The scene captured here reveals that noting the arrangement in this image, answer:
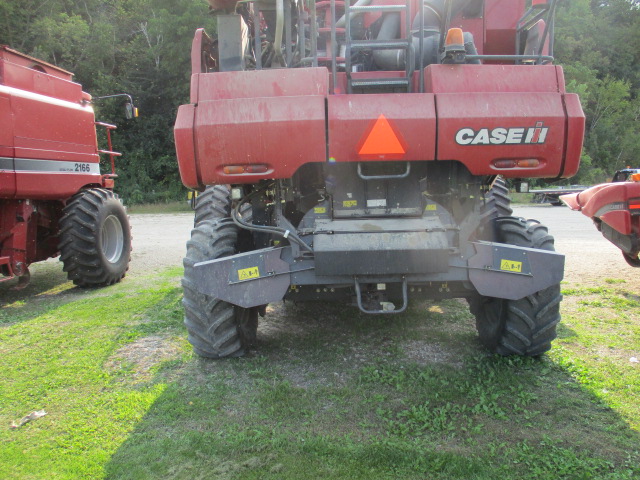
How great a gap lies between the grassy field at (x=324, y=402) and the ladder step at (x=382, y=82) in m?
2.03

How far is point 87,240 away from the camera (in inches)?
256

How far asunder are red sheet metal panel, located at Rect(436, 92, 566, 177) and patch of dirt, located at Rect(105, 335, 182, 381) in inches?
104

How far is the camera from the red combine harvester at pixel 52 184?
19.0 ft

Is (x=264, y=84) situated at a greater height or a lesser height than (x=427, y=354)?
greater

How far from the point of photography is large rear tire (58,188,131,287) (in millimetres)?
6508

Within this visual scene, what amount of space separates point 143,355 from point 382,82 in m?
2.82

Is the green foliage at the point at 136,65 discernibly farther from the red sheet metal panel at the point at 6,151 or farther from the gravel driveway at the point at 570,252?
the red sheet metal panel at the point at 6,151

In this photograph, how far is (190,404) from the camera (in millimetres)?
3318

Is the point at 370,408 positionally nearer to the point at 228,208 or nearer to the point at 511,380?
the point at 511,380

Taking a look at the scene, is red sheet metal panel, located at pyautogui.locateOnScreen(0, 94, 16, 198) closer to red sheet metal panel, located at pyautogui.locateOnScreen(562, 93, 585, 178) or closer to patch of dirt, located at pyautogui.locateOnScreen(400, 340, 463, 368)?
patch of dirt, located at pyautogui.locateOnScreen(400, 340, 463, 368)

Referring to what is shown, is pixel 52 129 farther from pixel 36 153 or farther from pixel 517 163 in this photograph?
pixel 517 163

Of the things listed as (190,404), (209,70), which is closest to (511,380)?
(190,404)

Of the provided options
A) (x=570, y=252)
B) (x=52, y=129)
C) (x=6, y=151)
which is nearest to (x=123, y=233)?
(x=52, y=129)

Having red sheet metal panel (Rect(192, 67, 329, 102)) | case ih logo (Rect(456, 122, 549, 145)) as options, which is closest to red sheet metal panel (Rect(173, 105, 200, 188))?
red sheet metal panel (Rect(192, 67, 329, 102))
